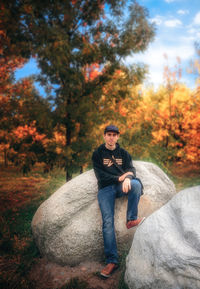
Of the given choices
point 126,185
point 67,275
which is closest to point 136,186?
point 126,185

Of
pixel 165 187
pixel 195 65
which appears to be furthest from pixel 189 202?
pixel 195 65

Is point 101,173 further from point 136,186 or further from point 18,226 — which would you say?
point 18,226

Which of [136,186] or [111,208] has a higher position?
[136,186]

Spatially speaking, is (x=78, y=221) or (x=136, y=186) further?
(x=78, y=221)

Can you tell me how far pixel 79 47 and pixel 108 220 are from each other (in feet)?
15.4

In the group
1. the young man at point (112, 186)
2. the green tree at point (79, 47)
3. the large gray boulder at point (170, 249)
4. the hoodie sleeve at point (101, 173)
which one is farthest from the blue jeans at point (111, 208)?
the green tree at point (79, 47)

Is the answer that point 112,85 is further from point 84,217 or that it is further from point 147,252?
point 147,252

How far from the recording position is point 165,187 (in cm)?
421

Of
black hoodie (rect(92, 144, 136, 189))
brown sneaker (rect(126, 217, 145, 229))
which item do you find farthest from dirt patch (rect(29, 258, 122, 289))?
black hoodie (rect(92, 144, 136, 189))

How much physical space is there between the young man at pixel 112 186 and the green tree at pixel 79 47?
2082mm

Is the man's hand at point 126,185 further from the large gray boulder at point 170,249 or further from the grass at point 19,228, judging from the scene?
the grass at point 19,228

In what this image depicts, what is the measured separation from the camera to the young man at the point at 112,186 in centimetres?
312

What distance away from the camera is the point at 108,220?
127 inches

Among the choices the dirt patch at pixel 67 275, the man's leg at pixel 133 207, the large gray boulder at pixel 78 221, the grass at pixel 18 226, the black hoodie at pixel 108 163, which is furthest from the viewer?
the black hoodie at pixel 108 163
